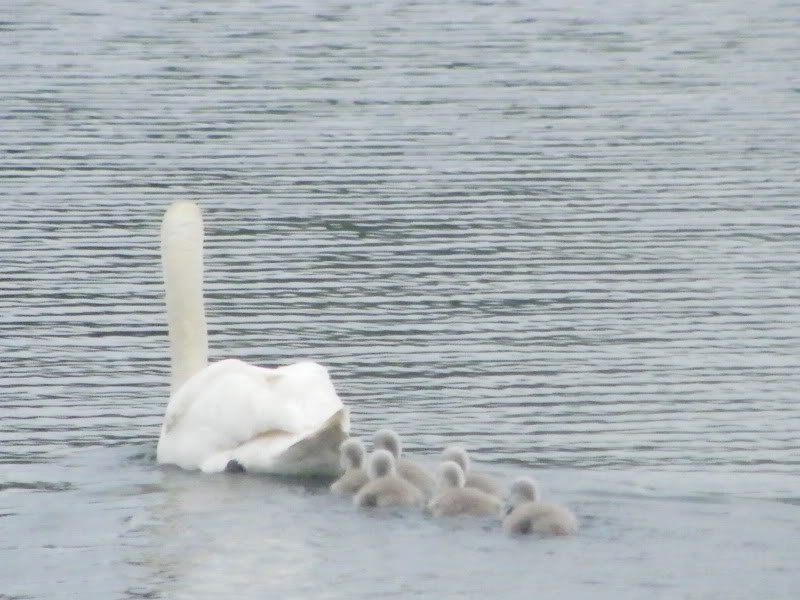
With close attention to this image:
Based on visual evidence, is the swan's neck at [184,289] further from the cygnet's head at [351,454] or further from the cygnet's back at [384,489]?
the cygnet's back at [384,489]

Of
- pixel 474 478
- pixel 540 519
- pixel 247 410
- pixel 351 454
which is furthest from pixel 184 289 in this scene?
pixel 540 519

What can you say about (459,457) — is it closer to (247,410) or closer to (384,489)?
(384,489)

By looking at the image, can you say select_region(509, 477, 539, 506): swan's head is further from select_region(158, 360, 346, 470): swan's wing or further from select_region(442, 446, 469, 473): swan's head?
select_region(158, 360, 346, 470): swan's wing

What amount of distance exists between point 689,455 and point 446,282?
5437 millimetres

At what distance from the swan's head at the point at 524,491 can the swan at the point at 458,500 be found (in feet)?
0.42

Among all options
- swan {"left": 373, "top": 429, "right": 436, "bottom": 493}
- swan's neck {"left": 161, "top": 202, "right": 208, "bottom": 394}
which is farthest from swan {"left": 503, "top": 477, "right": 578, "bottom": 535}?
swan's neck {"left": 161, "top": 202, "right": 208, "bottom": 394}

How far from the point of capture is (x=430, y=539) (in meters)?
11.0

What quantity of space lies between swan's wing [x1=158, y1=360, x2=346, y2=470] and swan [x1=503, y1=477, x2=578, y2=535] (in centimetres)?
175

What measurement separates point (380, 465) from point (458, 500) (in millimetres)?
738

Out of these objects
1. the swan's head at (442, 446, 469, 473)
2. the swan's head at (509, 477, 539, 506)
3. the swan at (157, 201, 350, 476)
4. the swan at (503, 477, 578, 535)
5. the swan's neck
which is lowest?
the swan at (503, 477, 578, 535)

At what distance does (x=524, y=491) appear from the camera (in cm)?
1148

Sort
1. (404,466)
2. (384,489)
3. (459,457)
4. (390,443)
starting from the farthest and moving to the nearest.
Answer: (390,443), (404,466), (459,457), (384,489)

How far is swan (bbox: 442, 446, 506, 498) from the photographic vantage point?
12156mm

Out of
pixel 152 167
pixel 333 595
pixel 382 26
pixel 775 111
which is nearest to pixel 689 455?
pixel 333 595
